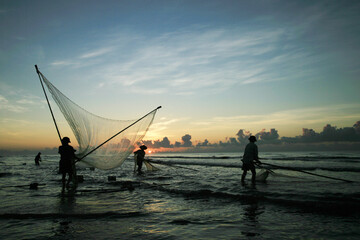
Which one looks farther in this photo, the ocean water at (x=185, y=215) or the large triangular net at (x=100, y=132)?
the large triangular net at (x=100, y=132)

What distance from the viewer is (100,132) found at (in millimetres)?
10211

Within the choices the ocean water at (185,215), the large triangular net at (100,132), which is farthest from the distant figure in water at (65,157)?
the ocean water at (185,215)

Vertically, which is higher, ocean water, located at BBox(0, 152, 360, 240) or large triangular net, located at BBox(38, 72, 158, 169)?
large triangular net, located at BBox(38, 72, 158, 169)

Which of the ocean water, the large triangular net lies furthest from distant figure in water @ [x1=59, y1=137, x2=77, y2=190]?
the ocean water

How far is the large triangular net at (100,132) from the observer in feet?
30.0

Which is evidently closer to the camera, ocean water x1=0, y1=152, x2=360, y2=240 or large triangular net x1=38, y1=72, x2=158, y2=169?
ocean water x1=0, y1=152, x2=360, y2=240

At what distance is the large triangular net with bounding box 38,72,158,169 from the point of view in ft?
30.0

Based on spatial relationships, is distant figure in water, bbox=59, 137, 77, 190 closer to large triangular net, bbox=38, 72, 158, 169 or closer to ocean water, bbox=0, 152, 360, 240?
large triangular net, bbox=38, 72, 158, 169

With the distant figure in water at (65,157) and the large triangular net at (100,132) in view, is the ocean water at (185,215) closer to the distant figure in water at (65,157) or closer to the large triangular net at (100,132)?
the distant figure in water at (65,157)

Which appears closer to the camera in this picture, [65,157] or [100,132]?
[65,157]

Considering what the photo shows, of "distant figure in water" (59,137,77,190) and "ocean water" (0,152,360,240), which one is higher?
"distant figure in water" (59,137,77,190)

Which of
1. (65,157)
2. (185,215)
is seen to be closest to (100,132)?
(65,157)

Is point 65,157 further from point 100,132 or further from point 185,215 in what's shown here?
point 185,215

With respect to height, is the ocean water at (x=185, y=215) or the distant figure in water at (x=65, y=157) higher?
the distant figure in water at (x=65, y=157)
